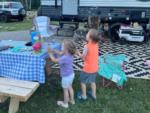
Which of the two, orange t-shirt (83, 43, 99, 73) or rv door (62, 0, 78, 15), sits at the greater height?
rv door (62, 0, 78, 15)

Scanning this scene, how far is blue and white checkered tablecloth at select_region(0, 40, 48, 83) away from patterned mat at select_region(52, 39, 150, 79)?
1901mm

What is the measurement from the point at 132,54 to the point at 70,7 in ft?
15.4

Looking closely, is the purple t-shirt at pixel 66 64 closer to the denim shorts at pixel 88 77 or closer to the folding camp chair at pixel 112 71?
the denim shorts at pixel 88 77

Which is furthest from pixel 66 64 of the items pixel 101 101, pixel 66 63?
pixel 101 101

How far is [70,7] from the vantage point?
11.9 m

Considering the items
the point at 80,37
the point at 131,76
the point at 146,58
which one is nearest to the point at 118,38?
the point at 80,37

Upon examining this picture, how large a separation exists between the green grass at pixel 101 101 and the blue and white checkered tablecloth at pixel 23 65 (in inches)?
16.5

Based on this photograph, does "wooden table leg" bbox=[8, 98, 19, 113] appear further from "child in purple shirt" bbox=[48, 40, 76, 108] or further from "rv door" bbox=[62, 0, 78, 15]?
"rv door" bbox=[62, 0, 78, 15]

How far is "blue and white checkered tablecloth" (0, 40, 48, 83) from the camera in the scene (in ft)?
13.9

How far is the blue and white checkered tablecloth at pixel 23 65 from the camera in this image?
4.25 metres

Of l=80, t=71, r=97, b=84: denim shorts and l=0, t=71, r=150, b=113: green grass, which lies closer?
l=0, t=71, r=150, b=113: green grass

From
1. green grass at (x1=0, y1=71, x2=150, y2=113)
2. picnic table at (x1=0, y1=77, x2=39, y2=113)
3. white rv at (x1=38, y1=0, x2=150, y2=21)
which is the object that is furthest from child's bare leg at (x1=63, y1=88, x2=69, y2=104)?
white rv at (x1=38, y1=0, x2=150, y2=21)

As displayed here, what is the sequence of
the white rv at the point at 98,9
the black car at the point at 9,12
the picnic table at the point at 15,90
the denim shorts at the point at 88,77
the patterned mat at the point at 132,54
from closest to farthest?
the picnic table at the point at 15,90 < the denim shorts at the point at 88,77 < the patterned mat at the point at 132,54 < the white rv at the point at 98,9 < the black car at the point at 9,12

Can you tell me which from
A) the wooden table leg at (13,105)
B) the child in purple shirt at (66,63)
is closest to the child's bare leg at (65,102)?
the child in purple shirt at (66,63)
